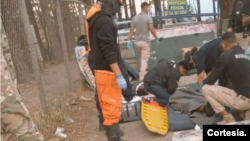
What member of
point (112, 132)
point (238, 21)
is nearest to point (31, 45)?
point (112, 132)

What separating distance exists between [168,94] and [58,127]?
1.74m

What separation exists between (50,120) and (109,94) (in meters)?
1.36

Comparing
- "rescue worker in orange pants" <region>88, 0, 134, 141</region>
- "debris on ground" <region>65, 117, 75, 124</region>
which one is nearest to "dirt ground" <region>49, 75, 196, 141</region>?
"debris on ground" <region>65, 117, 75, 124</region>

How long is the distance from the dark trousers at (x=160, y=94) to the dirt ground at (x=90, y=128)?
55cm

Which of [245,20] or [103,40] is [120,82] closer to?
[103,40]

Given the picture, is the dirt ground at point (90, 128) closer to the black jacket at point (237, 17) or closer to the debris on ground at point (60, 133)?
the debris on ground at point (60, 133)

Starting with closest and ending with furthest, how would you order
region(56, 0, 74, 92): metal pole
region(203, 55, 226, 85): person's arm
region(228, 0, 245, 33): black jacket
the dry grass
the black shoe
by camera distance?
region(203, 55, 226, 85): person's arm < the dry grass < the black shoe < region(228, 0, 245, 33): black jacket < region(56, 0, 74, 92): metal pole

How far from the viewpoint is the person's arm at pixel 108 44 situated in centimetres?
305

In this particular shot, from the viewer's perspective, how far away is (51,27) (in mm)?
5375

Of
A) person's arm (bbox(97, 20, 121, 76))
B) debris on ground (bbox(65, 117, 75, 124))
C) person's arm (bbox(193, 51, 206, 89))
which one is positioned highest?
person's arm (bbox(97, 20, 121, 76))

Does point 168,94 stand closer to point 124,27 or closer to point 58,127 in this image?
point 58,127

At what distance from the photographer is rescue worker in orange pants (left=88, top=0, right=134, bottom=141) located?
10.1 feet

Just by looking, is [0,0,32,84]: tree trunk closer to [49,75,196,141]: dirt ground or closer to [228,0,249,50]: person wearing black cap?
[49,75,196,141]: dirt ground

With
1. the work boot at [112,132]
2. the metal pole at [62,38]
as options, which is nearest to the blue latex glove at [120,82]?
the work boot at [112,132]
